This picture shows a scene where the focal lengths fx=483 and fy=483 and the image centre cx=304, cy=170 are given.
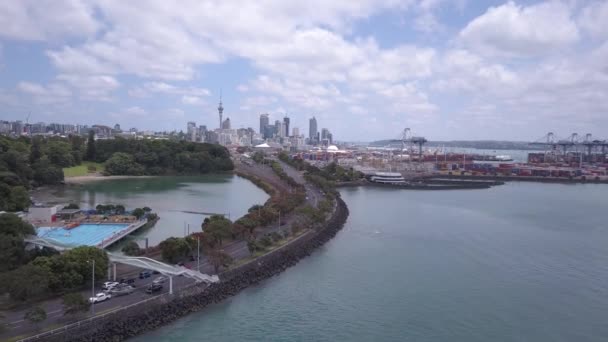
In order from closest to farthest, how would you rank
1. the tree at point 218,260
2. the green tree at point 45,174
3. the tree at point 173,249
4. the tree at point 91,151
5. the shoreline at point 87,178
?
the tree at point 218,260 → the tree at point 173,249 → the green tree at point 45,174 → the shoreline at point 87,178 → the tree at point 91,151

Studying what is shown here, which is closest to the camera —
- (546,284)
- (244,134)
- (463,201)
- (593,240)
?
(546,284)

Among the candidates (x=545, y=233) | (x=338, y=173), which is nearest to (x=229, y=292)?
(x=545, y=233)

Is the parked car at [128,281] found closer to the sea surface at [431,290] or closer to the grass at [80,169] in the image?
the sea surface at [431,290]

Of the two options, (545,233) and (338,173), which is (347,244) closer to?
(545,233)

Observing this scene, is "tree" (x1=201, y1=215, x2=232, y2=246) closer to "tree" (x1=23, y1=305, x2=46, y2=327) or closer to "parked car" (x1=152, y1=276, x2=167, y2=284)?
"parked car" (x1=152, y1=276, x2=167, y2=284)

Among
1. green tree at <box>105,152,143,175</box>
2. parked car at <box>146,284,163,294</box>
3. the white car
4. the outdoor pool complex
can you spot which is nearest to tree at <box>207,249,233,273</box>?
parked car at <box>146,284,163,294</box>

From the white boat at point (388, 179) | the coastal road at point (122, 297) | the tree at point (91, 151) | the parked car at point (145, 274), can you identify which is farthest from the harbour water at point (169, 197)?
the white boat at point (388, 179)
